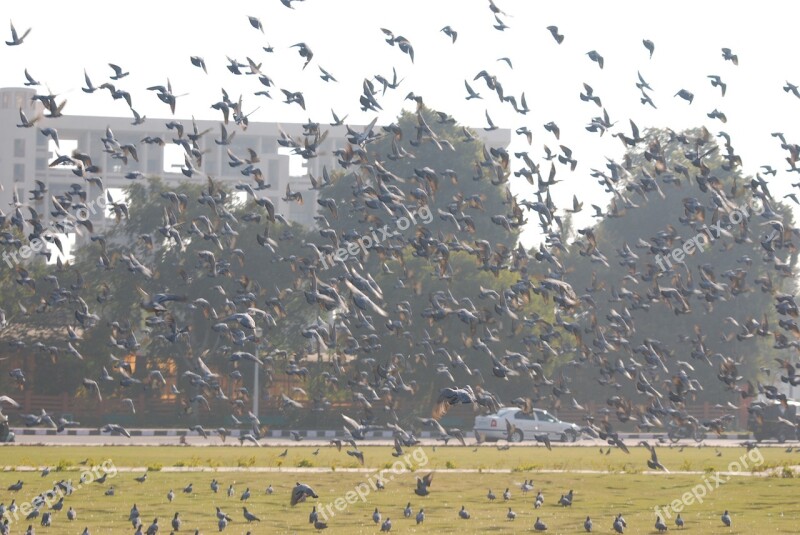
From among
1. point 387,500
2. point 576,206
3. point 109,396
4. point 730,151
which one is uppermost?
point 730,151

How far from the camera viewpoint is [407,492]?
80.6ft


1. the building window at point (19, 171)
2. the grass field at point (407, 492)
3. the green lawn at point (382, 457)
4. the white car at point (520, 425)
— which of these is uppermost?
the grass field at point (407, 492)

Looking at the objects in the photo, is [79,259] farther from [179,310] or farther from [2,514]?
[2,514]

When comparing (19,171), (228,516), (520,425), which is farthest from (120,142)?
(228,516)

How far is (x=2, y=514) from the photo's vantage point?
682 inches

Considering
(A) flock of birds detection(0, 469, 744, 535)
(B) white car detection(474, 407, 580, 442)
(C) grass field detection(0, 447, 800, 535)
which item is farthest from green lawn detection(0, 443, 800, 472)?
(A) flock of birds detection(0, 469, 744, 535)

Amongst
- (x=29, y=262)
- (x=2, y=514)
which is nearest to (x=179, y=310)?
(x=29, y=262)

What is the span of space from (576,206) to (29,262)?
40407 millimetres

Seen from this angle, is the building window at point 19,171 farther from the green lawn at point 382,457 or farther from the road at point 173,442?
the green lawn at point 382,457

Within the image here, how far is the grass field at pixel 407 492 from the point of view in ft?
63.3

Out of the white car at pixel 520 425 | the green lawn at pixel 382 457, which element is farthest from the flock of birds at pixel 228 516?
the white car at pixel 520 425

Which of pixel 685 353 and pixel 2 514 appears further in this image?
pixel 685 353

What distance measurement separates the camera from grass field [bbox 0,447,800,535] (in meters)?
19.3

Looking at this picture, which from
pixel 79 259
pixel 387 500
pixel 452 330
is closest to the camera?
pixel 387 500
